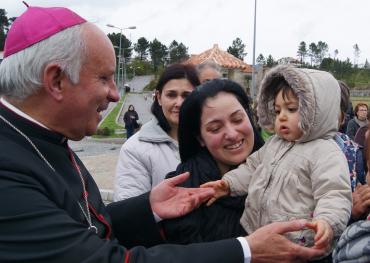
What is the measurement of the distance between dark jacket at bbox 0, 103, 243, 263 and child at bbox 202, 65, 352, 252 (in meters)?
0.44

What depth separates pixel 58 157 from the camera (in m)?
1.85

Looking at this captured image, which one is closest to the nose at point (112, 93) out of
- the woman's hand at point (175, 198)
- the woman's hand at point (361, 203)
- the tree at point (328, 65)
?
the woman's hand at point (175, 198)

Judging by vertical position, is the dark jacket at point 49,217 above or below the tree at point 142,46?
below

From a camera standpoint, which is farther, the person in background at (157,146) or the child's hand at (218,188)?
the person in background at (157,146)

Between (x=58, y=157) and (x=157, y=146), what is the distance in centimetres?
139

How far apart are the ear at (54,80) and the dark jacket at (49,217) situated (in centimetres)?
15

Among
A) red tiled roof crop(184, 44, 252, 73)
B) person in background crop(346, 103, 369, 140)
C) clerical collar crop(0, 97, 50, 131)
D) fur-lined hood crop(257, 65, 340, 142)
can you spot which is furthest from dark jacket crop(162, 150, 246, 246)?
person in background crop(346, 103, 369, 140)

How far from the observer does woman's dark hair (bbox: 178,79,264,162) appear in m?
2.39

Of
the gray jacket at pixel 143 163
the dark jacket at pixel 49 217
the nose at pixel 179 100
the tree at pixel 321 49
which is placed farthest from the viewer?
the tree at pixel 321 49

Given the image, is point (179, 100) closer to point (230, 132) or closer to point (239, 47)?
A: point (230, 132)

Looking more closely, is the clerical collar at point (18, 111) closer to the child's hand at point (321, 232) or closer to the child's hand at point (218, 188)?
the child's hand at point (218, 188)

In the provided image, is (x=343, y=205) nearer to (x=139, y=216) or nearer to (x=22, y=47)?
(x=139, y=216)

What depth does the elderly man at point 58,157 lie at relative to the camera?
1.42 m

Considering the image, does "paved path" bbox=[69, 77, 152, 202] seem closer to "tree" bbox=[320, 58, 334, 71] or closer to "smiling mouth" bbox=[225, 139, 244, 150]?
"smiling mouth" bbox=[225, 139, 244, 150]
